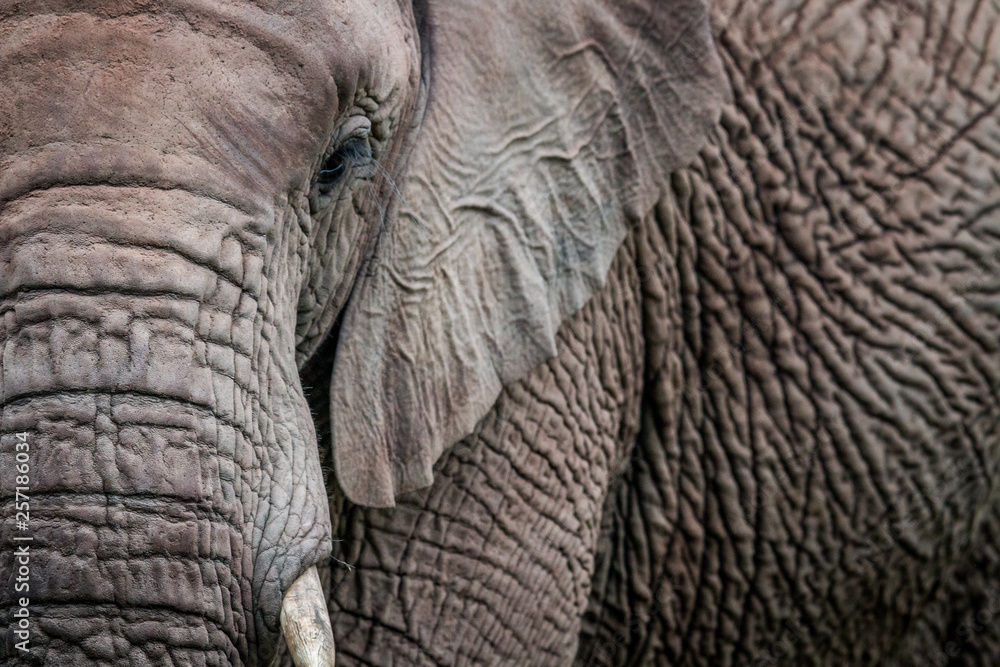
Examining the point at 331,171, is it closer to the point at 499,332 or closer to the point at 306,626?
the point at 499,332

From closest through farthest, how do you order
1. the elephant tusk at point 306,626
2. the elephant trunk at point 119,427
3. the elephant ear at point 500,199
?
the elephant trunk at point 119,427
the elephant tusk at point 306,626
the elephant ear at point 500,199

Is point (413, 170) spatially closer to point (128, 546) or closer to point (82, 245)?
point (82, 245)

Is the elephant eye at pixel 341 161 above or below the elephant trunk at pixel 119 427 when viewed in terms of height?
above

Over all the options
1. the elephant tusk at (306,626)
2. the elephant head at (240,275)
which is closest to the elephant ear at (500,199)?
the elephant head at (240,275)

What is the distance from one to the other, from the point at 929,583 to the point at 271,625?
6.73ft

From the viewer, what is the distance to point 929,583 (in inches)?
121

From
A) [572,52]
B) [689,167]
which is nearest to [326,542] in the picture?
[572,52]

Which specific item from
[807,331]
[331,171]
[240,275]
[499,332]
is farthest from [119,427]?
[807,331]

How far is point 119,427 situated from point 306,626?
37cm

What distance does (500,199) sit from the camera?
2.02 metres

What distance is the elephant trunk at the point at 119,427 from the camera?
54.8 inches

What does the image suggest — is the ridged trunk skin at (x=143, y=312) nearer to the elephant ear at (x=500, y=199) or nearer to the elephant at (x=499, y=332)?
the elephant at (x=499, y=332)

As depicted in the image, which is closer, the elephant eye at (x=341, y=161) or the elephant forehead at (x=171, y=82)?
the elephant forehead at (x=171, y=82)

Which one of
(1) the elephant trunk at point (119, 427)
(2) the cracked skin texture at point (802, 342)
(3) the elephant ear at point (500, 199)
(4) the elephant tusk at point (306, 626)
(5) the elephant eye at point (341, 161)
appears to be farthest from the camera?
(2) the cracked skin texture at point (802, 342)
